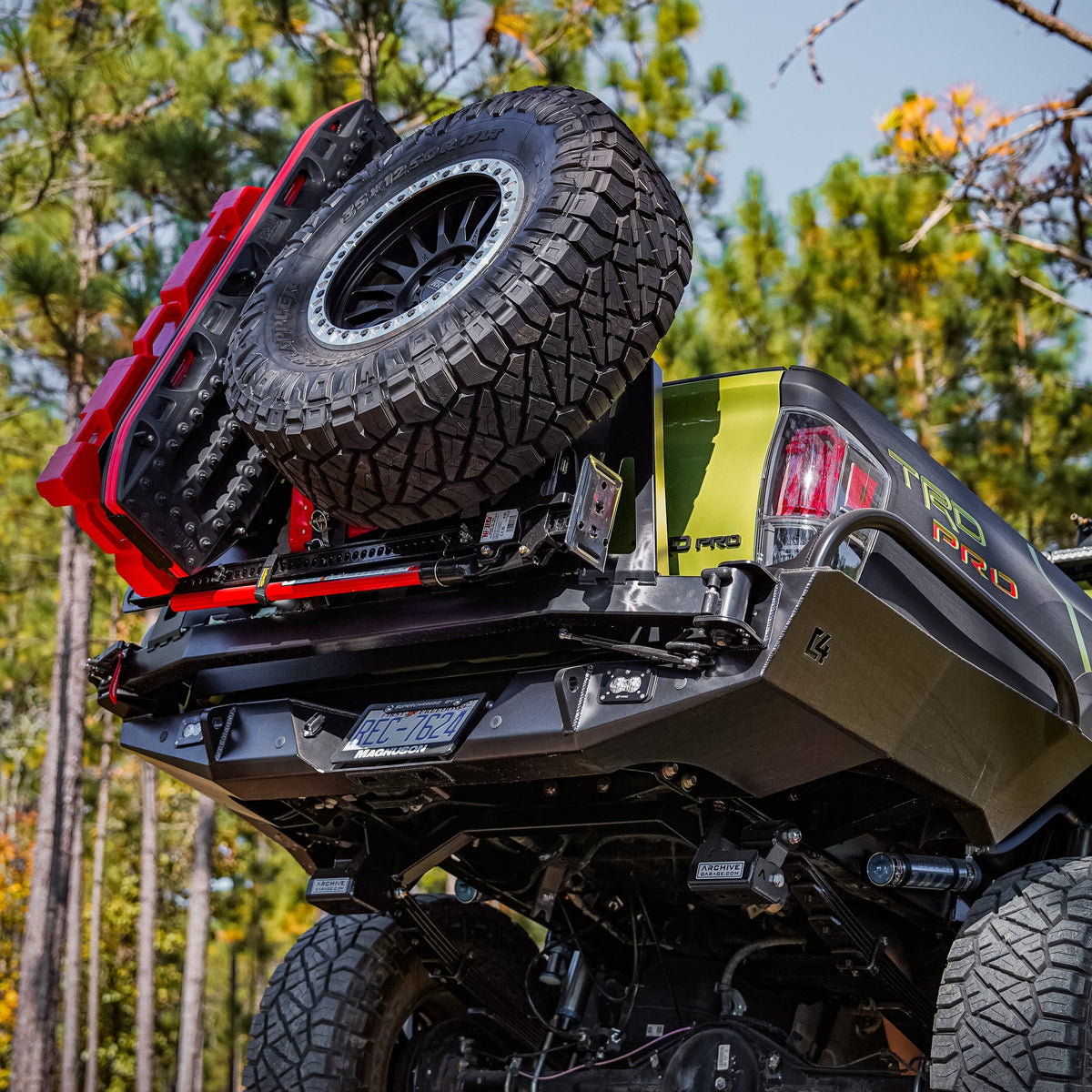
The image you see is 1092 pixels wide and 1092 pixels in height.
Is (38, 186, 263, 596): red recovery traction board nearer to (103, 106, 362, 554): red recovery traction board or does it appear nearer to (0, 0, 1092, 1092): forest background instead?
(103, 106, 362, 554): red recovery traction board

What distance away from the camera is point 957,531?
3523 mm

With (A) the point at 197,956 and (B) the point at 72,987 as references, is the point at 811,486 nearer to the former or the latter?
(A) the point at 197,956

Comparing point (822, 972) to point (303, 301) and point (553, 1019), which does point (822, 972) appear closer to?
point (553, 1019)

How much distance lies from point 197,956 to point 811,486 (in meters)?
14.5

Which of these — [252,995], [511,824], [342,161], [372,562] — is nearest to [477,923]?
[511,824]

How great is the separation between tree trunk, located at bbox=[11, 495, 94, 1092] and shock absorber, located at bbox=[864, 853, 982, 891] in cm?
1134

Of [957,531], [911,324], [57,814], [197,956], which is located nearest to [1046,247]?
[911,324]

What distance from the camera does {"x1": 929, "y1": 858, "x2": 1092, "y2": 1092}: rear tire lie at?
289 centimetres

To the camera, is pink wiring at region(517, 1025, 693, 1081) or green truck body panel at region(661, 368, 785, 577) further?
pink wiring at region(517, 1025, 693, 1081)

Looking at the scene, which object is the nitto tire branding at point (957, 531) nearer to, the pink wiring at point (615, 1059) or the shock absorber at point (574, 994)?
the pink wiring at point (615, 1059)

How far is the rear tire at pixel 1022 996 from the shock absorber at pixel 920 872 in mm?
188

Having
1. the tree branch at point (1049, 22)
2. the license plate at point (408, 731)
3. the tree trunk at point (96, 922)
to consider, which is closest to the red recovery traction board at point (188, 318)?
the license plate at point (408, 731)

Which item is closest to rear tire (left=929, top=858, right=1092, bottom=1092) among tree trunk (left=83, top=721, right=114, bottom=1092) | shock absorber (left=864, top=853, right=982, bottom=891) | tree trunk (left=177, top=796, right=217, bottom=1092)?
shock absorber (left=864, top=853, right=982, bottom=891)

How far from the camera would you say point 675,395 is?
3.44m
